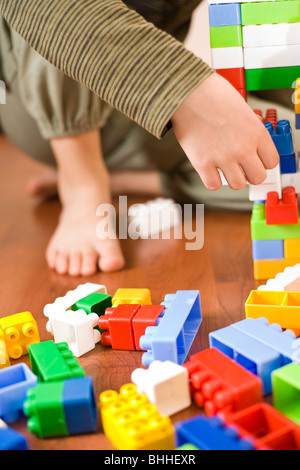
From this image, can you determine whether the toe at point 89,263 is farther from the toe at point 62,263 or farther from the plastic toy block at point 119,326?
the plastic toy block at point 119,326

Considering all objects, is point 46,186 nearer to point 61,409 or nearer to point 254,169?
point 254,169

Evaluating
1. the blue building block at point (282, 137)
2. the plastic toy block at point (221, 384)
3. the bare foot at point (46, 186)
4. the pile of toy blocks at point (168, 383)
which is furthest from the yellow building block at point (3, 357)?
the bare foot at point (46, 186)

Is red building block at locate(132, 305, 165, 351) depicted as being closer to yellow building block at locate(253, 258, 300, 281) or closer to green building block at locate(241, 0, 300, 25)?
yellow building block at locate(253, 258, 300, 281)

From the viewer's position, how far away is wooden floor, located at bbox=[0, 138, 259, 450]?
708 millimetres

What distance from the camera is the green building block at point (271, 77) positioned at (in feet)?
2.66

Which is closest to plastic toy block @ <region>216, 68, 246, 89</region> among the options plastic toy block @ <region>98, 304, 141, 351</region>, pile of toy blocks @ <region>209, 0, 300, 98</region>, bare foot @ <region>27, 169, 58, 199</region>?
pile of toy blocks @ <region>209, 0, 300, 98</region>

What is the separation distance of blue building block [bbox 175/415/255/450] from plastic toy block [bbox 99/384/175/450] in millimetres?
15

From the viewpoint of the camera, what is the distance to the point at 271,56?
2.65 ft

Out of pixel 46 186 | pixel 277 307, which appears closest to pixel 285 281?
pixel 277 307

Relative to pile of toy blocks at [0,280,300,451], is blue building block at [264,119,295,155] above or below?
above

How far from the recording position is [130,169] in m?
1.38

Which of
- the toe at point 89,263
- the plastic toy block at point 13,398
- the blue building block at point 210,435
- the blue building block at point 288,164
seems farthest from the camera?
the toe at point 89,263

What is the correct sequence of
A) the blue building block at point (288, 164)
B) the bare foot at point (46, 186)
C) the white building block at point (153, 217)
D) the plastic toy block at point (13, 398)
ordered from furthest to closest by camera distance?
the bare foot at point (46, 186) < the white building block at point (153, 217) < the blue building block at point (288, 164) < the plastic toy block at point (13, 398)

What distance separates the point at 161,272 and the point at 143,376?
383 mm
